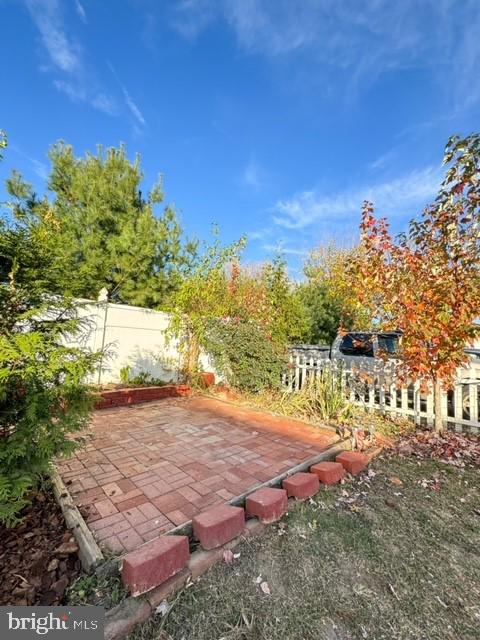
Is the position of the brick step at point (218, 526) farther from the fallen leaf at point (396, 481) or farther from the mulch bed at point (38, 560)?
the fallen leaf at point (396, 481)

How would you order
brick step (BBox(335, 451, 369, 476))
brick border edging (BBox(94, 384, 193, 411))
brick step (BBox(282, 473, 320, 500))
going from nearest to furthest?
brick step (BBox(282, 473, 320, 500)), brick step (BBox(335, 451, 369, 476)), brick border edging (BBox(94, 384, 193, 411))

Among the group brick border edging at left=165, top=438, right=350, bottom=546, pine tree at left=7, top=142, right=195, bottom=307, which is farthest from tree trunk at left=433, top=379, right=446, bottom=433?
pine tree at left=7, top=142, right=195, bottom=307

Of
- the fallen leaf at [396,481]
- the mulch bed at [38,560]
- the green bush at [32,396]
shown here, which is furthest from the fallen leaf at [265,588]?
the fallen leaf at [396,481]

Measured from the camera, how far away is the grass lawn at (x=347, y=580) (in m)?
1.30

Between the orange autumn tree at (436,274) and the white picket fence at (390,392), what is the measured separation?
1.56 ft

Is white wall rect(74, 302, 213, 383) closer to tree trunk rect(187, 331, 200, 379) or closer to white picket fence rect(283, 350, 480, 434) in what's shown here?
tree trunk rect(187, 331, 200, 379)

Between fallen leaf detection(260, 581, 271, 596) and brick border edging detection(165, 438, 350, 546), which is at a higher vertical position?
brick border edging detection(165, 438, 350, 546)

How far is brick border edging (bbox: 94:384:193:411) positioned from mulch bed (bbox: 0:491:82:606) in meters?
2.69

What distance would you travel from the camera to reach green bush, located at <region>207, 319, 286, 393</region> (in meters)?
5.68

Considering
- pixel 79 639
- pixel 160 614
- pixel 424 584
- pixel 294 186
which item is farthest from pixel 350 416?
pixel 294 186

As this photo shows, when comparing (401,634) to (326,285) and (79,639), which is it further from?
(326,285)

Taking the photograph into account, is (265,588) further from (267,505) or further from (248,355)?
(248,355)

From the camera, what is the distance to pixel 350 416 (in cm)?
448

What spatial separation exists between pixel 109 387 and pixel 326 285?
8.61 meters
